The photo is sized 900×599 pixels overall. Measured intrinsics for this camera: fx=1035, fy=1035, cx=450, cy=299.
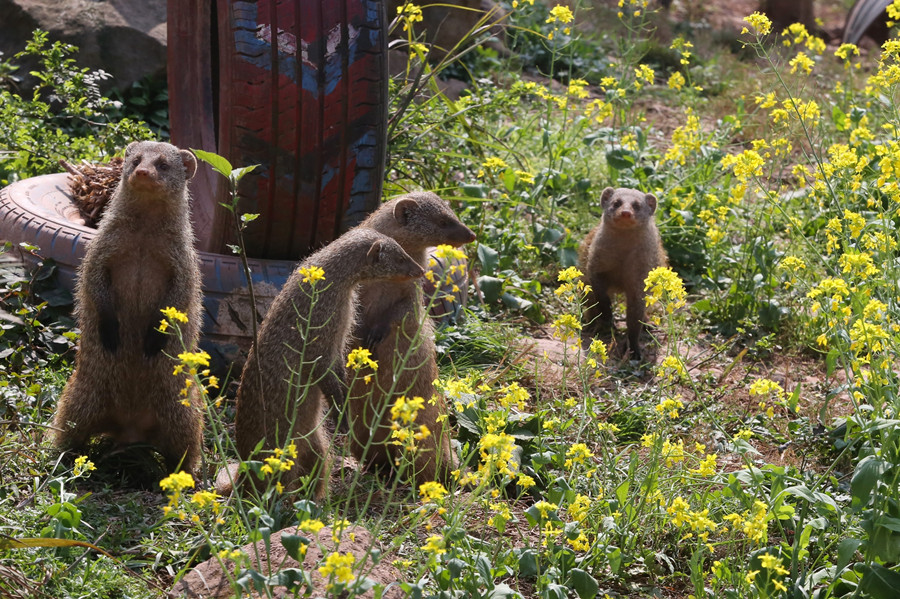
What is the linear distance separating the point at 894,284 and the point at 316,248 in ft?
8.82

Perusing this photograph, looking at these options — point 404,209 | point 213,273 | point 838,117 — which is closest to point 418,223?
point 404,209

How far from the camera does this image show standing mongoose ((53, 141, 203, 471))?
418 cm

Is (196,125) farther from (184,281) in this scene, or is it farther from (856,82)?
(856,82)

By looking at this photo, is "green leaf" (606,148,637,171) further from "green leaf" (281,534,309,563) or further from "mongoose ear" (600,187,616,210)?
"green leaf" (281,534,309,563)

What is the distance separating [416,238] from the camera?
4734 mm

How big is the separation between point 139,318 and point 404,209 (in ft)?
4.12

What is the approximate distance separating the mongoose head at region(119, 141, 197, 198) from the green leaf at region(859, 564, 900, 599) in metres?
2.97

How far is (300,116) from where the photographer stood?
4773 millimetres

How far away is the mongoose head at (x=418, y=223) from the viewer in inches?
185

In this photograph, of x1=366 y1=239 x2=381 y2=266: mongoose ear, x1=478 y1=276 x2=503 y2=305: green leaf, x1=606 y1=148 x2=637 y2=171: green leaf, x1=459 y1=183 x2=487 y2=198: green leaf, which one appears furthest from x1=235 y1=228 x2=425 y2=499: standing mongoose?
x1=606 y1=148 x2=637 y2=171: green leaf

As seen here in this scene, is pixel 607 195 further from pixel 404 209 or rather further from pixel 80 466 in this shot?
pixel 80 466

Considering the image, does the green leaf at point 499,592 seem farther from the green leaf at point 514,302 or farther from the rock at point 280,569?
the green leaf at point 514,302

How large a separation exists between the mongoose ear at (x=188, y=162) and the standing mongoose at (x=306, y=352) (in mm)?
724

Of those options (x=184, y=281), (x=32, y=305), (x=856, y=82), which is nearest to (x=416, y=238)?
(x=184, y=281)
